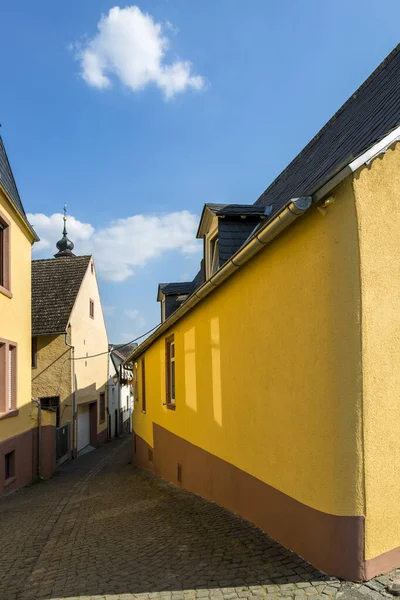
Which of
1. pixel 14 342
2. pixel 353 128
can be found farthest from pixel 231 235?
pixel 14 342

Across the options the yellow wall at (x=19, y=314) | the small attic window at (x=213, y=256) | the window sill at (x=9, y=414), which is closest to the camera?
the small attic window at (x=213, y=256)

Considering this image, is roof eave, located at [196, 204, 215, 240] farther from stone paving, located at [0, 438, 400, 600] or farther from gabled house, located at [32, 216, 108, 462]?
gabled house, located at [32, 216, 108, 462]

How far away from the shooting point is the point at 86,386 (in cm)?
2508

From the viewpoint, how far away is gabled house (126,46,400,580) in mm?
4602

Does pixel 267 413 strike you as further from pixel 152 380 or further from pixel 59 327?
pixel 59 327

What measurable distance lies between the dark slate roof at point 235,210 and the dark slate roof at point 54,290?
13.9 m

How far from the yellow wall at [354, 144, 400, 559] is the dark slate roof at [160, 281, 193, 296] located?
10.7 meters

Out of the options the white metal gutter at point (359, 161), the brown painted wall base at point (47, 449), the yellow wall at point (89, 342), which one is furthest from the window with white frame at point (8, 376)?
the white metal gutter at point (359, 161)

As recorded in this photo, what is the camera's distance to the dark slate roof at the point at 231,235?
8.80 meters

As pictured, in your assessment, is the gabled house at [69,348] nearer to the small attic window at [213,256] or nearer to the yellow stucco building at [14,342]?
the yellow stucco building at [14,342]

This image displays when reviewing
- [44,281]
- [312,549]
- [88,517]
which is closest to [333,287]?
[312,549]

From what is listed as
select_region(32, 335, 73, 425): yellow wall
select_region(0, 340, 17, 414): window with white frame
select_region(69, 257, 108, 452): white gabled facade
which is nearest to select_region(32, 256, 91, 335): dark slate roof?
select_region(69, 257, 108, 452): white gabled facade

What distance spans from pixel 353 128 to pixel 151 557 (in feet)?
21.2

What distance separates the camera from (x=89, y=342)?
26047 millimetres
